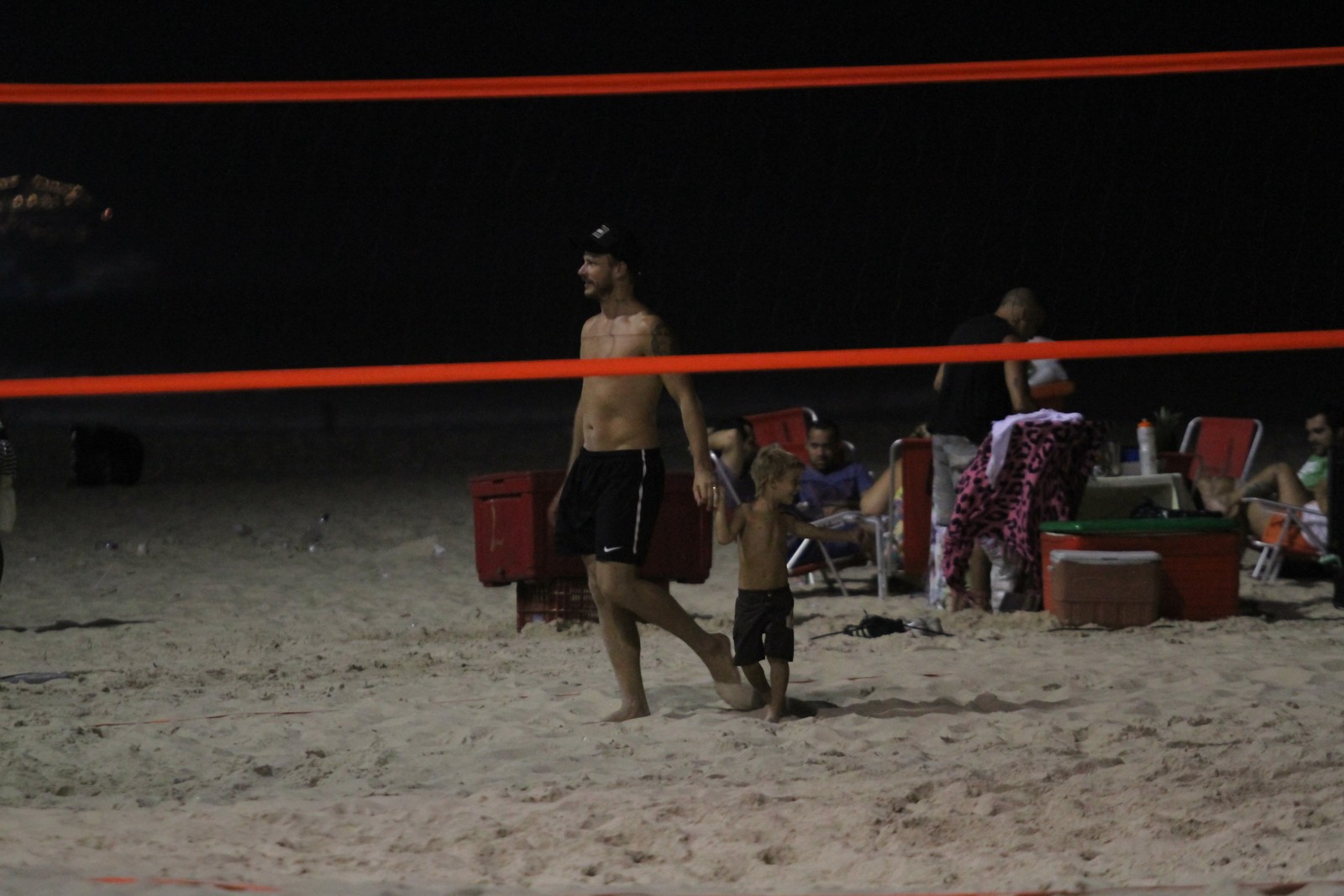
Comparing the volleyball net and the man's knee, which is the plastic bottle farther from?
the man's knee

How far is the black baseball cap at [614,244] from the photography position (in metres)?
4.31

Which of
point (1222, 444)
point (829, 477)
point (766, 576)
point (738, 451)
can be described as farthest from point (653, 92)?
point (1222, 444)

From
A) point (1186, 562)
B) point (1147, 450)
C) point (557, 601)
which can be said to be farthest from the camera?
point (1147, 450)

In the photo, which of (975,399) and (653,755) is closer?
(653,755)

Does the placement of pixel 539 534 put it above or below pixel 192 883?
above

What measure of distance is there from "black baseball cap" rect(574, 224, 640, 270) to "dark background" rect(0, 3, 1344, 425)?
13625mm

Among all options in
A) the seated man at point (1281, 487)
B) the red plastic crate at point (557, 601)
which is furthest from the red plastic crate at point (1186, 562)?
the red plastic crate at point (557, 601)

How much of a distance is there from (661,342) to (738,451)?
11.4ft

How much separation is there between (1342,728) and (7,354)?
28756 millimetres

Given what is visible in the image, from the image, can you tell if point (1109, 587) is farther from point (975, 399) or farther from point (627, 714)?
point (627, 714)

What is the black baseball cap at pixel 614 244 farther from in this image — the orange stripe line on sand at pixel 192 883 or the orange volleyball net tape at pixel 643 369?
the orange stripe line on sand at pixel 192 883

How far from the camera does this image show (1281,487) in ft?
24.4

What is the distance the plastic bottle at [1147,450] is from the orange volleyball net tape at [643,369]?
3344 mm

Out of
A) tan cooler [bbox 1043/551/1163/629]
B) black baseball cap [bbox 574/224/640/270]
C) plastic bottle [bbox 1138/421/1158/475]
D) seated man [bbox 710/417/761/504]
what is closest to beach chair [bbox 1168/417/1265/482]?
plastic bottle [bbox 1138/421/1158/475]
